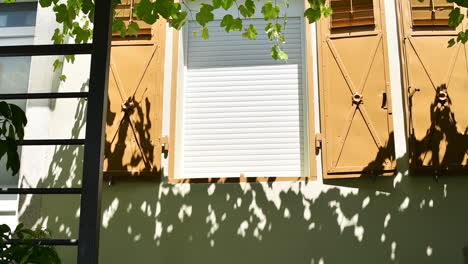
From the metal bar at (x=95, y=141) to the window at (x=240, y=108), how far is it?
3.61m

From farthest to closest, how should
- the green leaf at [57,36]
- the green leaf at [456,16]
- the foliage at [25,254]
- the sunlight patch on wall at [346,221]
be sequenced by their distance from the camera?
the sunlight patch on wall at [346,221] → the green leaf at [57,36] → the green leaf at [456,16] → the foliage at [25,254]

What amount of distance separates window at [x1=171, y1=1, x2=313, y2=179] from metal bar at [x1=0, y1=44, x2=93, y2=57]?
355cm

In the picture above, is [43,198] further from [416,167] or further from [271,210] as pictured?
[416,167]

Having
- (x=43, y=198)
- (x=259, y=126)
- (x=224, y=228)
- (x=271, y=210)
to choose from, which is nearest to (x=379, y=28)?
(x=259, y=126)

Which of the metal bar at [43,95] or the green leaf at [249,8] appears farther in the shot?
the green leaf at [249,8]

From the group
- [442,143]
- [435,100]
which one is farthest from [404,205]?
[435,100]

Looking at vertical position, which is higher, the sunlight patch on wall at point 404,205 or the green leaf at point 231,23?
the green leaf at point 231,23

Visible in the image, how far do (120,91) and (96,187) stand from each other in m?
3.89

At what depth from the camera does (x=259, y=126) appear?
5.58 metres

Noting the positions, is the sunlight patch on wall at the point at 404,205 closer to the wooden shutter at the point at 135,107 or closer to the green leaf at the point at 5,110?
the wooden shutter at the point at 135,107

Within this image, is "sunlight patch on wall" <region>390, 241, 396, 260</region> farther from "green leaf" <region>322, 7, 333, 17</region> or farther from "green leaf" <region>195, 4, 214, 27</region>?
"green leaf" <region>195, 4, 214, 27</region>

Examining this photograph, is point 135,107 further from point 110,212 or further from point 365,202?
point 365,202

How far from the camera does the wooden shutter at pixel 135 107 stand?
527cm

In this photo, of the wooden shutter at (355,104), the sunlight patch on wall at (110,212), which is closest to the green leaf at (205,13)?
the wooden shutter at (355,104)
